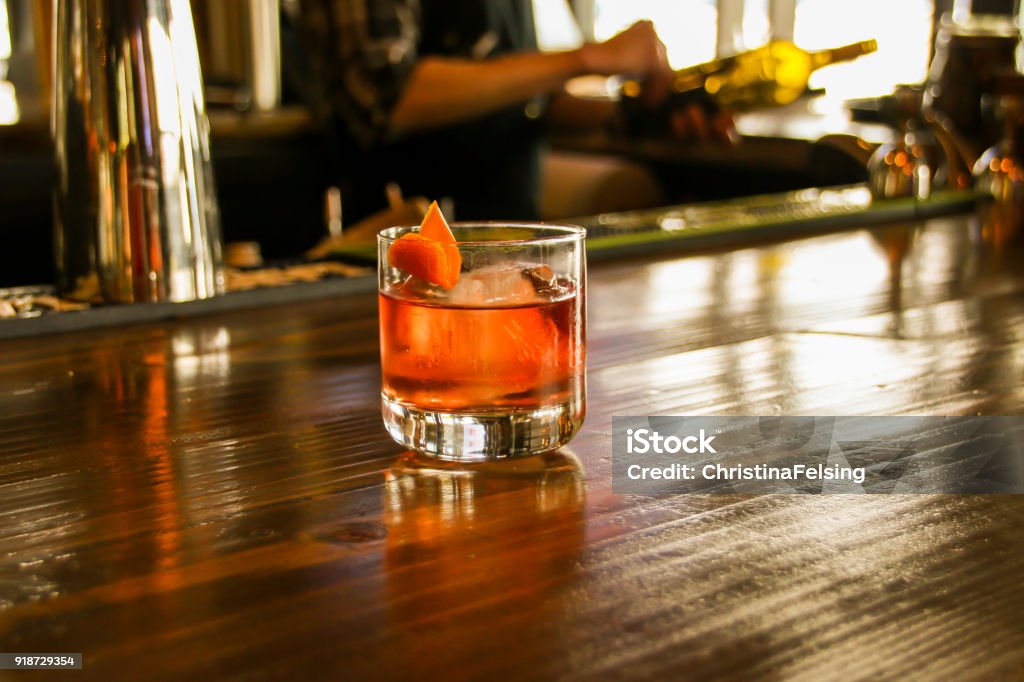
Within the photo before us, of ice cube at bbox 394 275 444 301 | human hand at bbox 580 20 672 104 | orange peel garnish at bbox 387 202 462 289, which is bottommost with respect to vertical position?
ice cube at bbox 394 275 444 301

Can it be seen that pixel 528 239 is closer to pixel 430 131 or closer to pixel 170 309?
pixel 170 309

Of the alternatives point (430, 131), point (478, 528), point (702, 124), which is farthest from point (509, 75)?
point (478, 528)

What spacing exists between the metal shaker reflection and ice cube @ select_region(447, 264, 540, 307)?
0.09 metres

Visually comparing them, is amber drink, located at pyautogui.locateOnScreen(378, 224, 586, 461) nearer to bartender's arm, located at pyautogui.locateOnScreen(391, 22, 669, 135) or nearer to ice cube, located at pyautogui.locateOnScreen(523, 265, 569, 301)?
ice cube, located at pyautogui.locateOnScreen(523, 265, 569, 301)

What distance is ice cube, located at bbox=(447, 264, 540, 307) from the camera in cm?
56

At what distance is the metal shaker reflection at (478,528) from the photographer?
0.42m

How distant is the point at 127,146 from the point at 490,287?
44 centimetres

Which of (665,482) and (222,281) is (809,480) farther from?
(222,281)

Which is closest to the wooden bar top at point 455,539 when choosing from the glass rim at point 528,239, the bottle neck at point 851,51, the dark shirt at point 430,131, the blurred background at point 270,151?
the glass rim at point 528,239

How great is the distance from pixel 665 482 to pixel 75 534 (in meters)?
0.27

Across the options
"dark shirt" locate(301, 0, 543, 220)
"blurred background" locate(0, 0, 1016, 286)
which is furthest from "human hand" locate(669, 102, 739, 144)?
"dark shirt" locate(301, 0, 543, 220)

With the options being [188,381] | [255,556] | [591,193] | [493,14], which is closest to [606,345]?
[188,381]

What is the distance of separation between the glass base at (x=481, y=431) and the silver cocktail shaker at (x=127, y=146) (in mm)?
400

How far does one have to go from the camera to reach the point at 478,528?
1.59 ft
